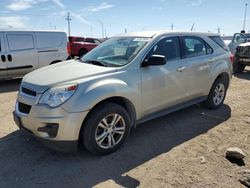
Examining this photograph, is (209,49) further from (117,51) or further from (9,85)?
(9,85)

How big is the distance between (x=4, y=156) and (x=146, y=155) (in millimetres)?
1992

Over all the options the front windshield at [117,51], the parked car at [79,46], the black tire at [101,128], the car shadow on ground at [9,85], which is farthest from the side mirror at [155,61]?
the parked car at [79,46]

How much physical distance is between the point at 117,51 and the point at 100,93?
1295 mm

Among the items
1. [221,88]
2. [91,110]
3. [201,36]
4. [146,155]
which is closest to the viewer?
[91,110]

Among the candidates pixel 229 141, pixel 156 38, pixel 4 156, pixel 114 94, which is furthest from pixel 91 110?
pixel 229 141

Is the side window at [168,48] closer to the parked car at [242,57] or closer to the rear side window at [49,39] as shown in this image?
the rear side window at [49,39]

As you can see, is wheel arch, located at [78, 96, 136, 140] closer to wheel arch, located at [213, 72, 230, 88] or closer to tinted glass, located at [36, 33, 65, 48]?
wheel arch, located at [213, 72, 230, 88]

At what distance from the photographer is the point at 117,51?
449cm

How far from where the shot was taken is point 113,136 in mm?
3797

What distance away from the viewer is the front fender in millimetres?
3262

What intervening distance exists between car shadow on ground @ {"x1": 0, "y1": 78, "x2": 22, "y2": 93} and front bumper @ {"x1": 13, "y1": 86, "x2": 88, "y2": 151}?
495 centimetres

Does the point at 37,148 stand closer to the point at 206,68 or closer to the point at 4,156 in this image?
the point at 4,156

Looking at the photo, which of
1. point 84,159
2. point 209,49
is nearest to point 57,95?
point 84,159

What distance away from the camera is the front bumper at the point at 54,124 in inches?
127
